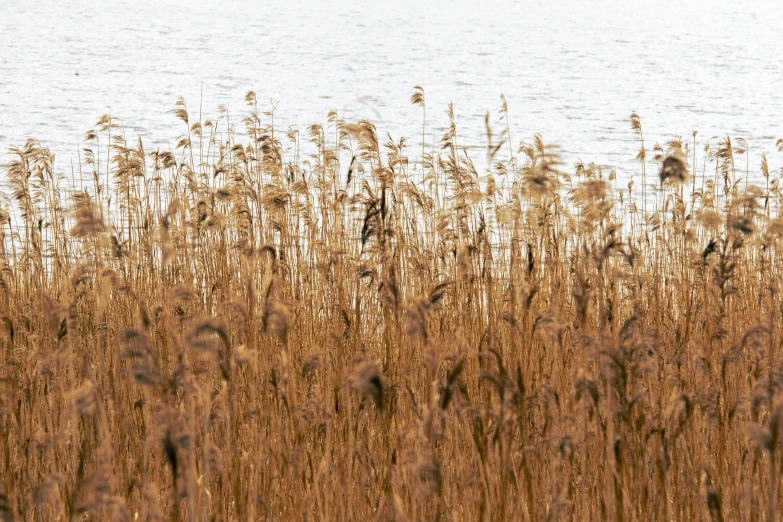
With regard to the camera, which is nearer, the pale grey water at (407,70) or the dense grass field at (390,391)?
the dense grass field at (390,391)

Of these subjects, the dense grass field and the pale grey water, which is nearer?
the dense grass field

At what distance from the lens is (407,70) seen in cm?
2344

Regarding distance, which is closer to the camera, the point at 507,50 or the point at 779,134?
the point at 779,134

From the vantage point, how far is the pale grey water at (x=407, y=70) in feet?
51.8

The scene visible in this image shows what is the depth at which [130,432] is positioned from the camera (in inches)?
114

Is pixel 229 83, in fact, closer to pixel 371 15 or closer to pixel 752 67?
pixel 752 67

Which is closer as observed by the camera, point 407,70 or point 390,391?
point 390,391

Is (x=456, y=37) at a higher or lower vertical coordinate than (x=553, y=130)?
higher

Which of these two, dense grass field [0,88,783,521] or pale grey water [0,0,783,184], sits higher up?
pale grey water [0,0,783,184]

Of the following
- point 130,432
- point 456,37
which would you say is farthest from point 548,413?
point 456,37

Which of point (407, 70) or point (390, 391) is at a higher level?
point (407, 70)

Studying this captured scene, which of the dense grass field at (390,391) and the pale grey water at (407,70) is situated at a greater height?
the pale grey water at (407,70)

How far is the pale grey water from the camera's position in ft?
51.8

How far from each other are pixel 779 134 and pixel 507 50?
13621 mm
